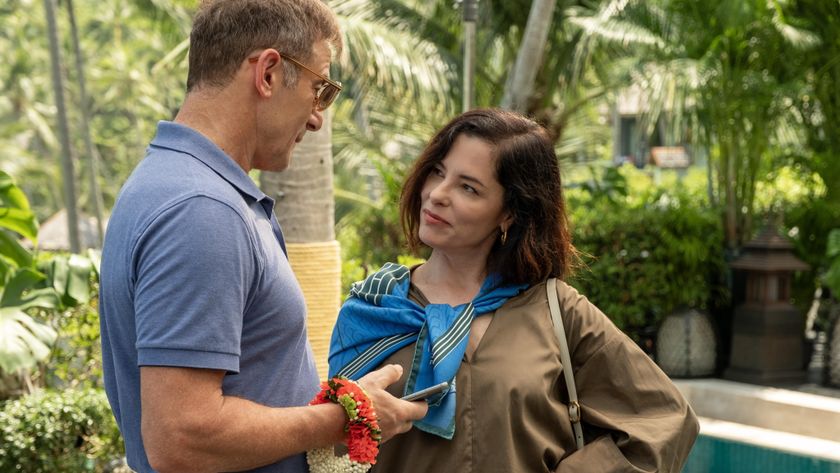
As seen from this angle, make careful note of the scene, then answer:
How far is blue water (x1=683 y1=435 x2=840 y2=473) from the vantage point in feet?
22.0

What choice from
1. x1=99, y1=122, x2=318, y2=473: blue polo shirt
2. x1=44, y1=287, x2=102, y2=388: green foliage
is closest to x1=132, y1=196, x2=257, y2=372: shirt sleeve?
x1=99, y1=122, x2=318, y2=473: blue polo shirt

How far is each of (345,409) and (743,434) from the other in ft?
19.4

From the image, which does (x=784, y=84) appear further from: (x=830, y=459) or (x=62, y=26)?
(x=62, y=26)

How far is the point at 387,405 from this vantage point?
2004 mm

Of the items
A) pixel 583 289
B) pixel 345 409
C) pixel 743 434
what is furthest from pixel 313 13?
pixel 583 289

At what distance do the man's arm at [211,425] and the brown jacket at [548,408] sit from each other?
0.72m

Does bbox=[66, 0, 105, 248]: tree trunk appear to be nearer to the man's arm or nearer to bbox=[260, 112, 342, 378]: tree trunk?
bbox=[260, 112, 342, 378]: tree trunk

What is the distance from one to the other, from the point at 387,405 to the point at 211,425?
39cm

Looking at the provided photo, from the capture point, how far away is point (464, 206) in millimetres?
2713

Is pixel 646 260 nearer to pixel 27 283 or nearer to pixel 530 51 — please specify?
pixel 530 51

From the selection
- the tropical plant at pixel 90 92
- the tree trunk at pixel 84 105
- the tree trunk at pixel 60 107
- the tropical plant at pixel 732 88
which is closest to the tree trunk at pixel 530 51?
the tropical plant at pixel 732 88

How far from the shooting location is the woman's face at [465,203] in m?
2.72

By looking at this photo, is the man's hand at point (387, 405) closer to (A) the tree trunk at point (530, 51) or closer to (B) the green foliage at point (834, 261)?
(A) the tree trunk at point (530, 51)

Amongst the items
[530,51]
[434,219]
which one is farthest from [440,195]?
[530,51]
